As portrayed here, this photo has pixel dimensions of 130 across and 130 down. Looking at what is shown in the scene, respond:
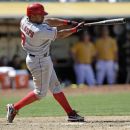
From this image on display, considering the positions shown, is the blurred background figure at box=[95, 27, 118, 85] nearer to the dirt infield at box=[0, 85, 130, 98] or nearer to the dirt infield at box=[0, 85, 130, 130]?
the dirt infield at box=[0, 85, 130, 98]

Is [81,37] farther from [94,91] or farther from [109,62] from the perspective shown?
[94,91]

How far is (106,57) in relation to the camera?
1986 cm

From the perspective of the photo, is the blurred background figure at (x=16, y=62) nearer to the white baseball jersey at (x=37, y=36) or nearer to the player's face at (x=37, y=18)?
the white baseball jersey at (x=37, y=36)

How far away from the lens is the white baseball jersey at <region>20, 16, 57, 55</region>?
29.0 feet

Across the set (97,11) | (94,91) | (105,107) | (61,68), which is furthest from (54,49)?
(105,107)

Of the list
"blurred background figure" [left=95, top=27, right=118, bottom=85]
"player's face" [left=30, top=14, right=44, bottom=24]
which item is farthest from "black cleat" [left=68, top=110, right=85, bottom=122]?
"blurred background figure" [left=95, top=27, right=118, bottom=85]

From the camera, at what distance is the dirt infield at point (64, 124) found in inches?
331

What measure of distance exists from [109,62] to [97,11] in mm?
1818

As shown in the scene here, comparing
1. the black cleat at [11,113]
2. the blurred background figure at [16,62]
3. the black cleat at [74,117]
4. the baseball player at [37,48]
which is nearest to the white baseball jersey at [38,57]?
the baseball player at [37,48]

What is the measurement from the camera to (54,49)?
20.6m

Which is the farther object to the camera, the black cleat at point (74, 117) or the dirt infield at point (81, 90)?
the dirt infield at point (81, 90)

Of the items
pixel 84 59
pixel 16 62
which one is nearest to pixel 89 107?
pixel 84 59

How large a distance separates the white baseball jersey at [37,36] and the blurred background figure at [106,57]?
10.7m

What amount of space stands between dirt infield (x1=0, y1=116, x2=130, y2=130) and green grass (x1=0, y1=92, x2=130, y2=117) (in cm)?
87
